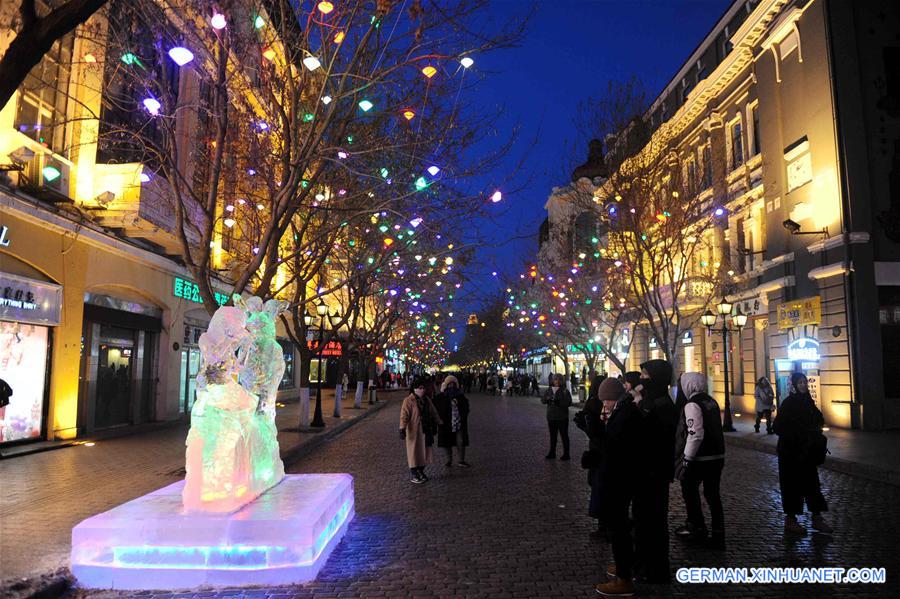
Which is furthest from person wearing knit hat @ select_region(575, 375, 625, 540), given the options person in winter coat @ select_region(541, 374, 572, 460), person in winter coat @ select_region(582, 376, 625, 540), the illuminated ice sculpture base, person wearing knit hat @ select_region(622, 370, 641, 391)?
person in winter coat @ select_region(541, 374, 572, 460)

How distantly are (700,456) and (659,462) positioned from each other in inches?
56.0

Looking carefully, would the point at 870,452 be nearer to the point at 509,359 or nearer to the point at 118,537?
the point at 118,537

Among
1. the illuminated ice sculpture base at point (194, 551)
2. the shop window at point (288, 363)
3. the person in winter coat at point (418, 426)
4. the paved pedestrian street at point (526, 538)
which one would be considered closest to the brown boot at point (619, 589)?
the paved pedestrian street at point (526, 538)

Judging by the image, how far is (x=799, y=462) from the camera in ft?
23.0

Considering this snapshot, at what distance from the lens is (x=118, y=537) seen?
214 inches

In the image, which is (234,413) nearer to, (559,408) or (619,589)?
(619,589)

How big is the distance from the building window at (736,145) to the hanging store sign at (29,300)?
78.7ft

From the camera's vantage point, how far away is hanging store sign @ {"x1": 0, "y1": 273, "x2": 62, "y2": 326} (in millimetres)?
12305

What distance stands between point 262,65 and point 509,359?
7239 centimetres

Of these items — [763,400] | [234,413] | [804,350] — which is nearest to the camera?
[234,413]

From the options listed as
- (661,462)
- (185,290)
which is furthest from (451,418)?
(185,290)

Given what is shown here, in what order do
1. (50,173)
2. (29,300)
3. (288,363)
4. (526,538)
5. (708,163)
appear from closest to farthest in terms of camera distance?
(526,538)
(29,300)
(50,173)
(708,163)
(288,363)

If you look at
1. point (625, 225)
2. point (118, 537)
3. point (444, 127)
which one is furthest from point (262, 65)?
point (625, 225)

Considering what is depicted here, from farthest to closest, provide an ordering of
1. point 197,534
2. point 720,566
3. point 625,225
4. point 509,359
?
point 509,359
point 625,225
point 720,566
point 197,534
